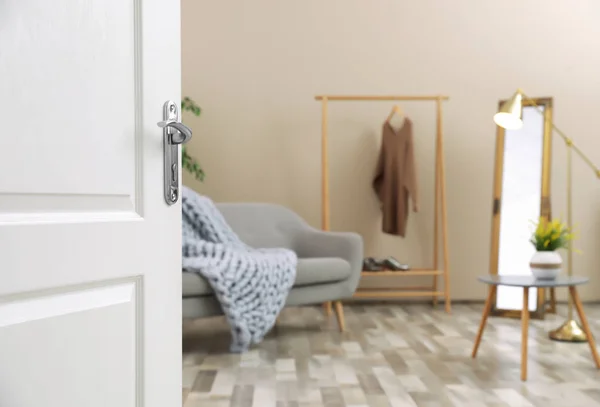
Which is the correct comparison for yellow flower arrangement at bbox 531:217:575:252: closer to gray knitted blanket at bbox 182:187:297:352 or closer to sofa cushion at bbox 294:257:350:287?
sofa cushion at bbox 294:257:350:287

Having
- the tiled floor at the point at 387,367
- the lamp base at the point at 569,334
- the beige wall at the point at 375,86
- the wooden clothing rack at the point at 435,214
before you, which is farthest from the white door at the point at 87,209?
the beige wall at the point at 375,86

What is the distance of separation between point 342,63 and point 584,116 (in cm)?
189

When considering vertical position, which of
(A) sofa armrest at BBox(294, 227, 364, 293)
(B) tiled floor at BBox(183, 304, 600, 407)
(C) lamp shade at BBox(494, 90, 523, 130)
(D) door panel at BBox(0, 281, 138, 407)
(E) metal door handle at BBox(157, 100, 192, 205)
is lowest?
(B) tiled floor at BBox(183, 304, 600, 407)

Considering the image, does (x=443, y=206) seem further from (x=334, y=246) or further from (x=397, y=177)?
(x=334, y=246)

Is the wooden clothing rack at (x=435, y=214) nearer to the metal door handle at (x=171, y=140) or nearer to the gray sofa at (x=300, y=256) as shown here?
the gray sofa at (x=300, y=256)

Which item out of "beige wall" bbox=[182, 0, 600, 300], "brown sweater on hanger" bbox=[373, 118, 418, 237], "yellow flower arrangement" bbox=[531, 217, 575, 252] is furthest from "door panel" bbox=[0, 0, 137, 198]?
"beige wall" bbox=[182, 0, 600, 300]

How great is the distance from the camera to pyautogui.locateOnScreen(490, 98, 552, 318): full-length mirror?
Answer: 4820 millimetres

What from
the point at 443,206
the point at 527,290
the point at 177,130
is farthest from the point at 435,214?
the point at 177,130

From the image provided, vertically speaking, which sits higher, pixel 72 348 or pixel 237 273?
pixel 72 348

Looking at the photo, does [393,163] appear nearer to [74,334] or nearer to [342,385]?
[342,385]

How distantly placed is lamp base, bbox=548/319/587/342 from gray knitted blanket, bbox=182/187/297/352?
1.51 meters

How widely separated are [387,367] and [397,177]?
6.61 ft

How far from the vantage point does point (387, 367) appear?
10.4 ft

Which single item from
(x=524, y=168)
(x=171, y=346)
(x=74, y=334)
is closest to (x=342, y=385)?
(x=171, y=346)
